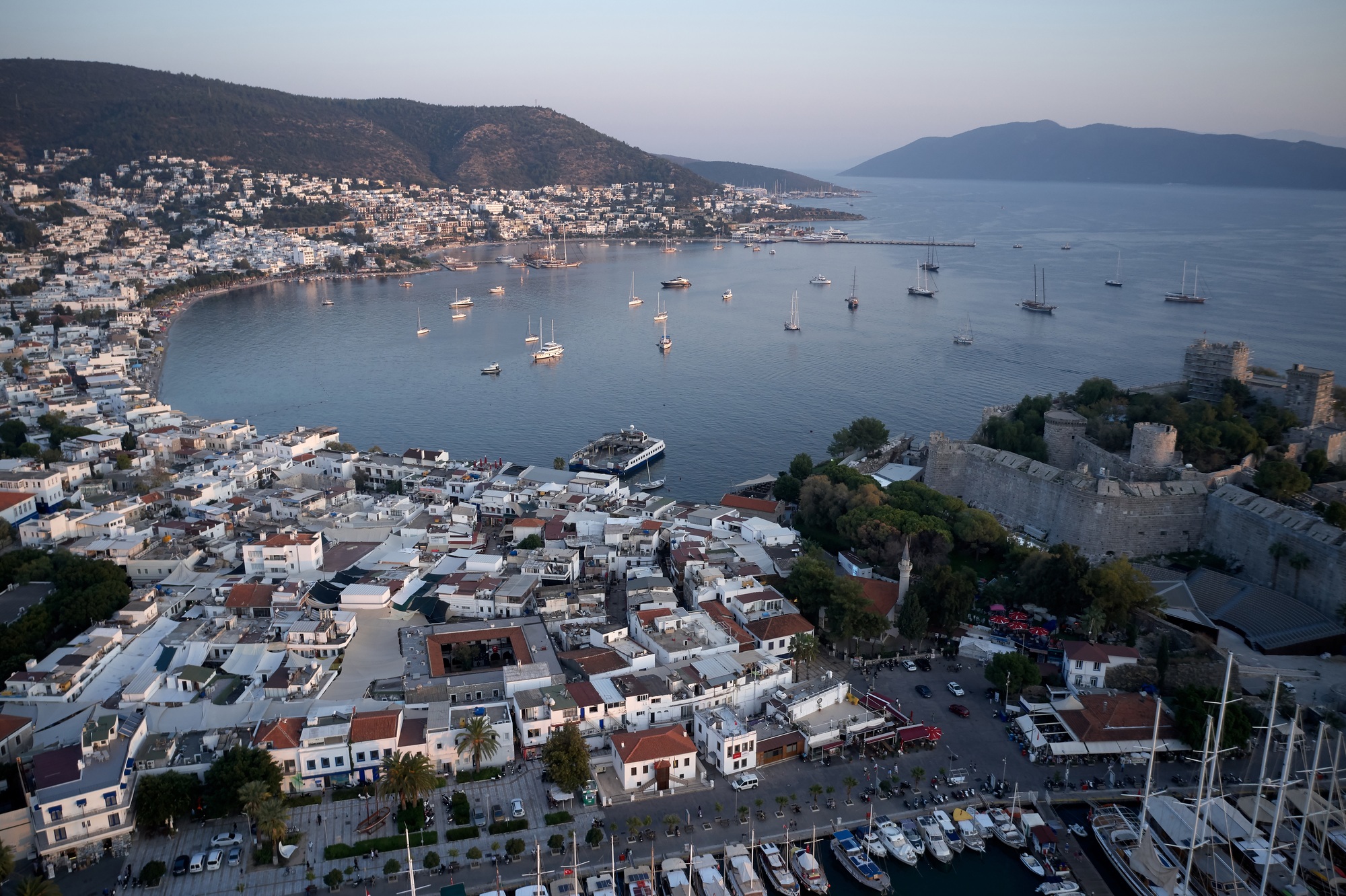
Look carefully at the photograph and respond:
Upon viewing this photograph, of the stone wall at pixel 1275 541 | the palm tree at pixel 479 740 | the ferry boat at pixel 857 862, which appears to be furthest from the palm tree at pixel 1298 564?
the palm tree at pixel 479 740

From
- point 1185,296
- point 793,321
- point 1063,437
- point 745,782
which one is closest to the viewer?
point 745,782

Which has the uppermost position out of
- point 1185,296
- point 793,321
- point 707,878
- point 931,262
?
point 931,262

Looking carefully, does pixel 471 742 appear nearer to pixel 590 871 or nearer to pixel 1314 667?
pixel 590 871

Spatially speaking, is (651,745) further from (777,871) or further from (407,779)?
(407,779)

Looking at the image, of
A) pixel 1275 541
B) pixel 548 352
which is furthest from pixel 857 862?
pixel 548 352

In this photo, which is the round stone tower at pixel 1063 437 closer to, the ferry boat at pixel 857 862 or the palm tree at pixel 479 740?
the ferry boat at pixel 857 862
